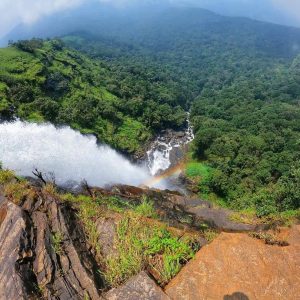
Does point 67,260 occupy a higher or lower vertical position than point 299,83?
higher

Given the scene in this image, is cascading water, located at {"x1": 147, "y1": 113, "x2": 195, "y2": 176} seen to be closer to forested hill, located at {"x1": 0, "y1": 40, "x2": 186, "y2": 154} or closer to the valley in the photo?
the valley

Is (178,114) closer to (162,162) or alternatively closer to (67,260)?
(162,162)

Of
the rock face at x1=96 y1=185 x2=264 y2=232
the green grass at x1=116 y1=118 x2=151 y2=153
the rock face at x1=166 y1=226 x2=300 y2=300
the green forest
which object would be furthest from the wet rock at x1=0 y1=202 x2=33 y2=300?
the green grass at x1=116 y1=118 x2=151 y2=153

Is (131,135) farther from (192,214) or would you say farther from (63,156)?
(192,214)

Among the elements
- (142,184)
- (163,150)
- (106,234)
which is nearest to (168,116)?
(163,150)

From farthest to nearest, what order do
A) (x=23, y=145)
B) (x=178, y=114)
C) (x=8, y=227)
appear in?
1. (x=178, y=114)
2. (x=23, y=145)
3. (x=8, y=227)

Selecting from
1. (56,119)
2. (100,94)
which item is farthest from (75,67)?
(56,119)

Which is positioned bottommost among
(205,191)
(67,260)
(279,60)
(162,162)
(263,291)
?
(279,60)
